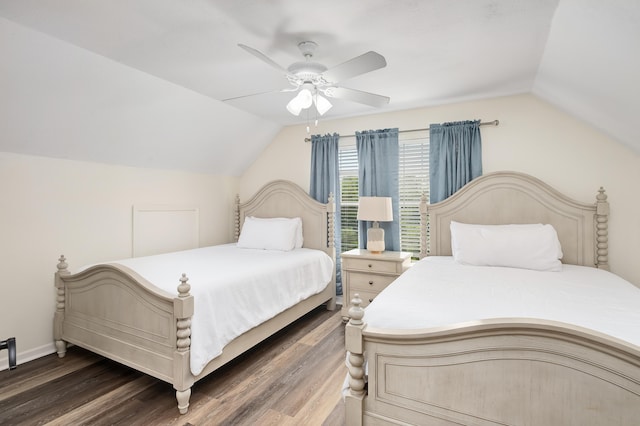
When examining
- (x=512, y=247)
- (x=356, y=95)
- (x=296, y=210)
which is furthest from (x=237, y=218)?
(x=512, y=247)

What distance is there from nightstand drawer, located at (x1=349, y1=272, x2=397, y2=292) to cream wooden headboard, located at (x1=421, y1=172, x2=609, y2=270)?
1.78 ft

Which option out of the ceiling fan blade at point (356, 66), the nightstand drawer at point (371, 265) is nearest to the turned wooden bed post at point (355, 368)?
the ceiling fan blade at point (356, 66)

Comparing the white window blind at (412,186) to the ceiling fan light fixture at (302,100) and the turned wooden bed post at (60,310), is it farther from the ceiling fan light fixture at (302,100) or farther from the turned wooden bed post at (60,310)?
the turned wooden bed post at (60,310)

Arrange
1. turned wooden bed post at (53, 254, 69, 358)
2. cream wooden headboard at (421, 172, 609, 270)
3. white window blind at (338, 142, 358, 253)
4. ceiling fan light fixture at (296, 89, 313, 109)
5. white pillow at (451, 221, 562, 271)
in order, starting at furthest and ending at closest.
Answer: white window blind at (338, 142, 358, 253) → cream wooden headboard at (421, 172, 609, 270) → turned wooden bed post at (53, 254, 69, 358) → white pillow at (451, 221, 562, 271) → ceiling fan light fixture at (296, 89, 313, 109)

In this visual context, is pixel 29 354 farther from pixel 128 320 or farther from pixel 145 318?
pixel 145 318

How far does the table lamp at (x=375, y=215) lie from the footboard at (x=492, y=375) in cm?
207

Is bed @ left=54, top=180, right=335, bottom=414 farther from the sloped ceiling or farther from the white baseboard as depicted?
the sloped ceiling

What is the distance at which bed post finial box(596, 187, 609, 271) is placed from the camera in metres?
2.79

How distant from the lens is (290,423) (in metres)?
1.89

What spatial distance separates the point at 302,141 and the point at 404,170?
1.46 metres

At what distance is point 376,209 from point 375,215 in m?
0.07

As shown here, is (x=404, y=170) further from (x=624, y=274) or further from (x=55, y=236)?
(x=55, y=236)

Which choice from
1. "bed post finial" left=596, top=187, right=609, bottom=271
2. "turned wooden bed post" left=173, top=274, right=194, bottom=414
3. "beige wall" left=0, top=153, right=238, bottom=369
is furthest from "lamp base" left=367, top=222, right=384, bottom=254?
"turned wooden bed post" left=173, top=274, right=194, bottom=414

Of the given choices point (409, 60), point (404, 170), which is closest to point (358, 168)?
point (404, 170)
